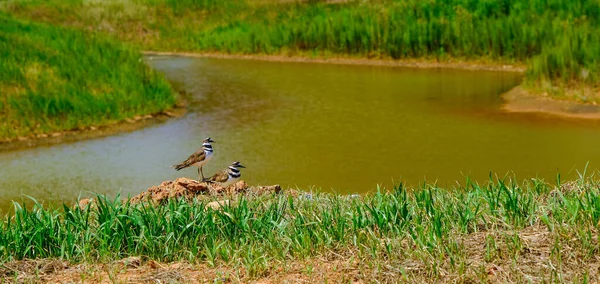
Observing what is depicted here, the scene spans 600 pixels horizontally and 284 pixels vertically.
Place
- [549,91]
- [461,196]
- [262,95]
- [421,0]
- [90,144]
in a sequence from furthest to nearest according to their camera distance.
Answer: [421,0]
[262,95]
[549,91]
[90,144]
[461,196]

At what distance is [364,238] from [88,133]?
9.76m

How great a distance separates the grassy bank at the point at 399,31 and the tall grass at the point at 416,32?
27 millimetres

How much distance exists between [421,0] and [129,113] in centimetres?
1255

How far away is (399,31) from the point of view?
2294 centimetres

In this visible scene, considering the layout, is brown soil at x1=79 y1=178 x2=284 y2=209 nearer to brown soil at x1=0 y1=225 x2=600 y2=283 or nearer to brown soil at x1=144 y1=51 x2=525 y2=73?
brown soil at x1=0 y1=225 x2=600 y2=283

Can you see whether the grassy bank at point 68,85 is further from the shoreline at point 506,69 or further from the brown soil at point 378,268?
the brown soil at point 378,268

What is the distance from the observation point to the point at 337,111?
15.3 metres

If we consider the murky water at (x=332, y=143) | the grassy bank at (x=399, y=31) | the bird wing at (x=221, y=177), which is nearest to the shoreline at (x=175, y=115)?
the murky water at (x=332, y=143)

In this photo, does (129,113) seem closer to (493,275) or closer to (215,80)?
(215,80)

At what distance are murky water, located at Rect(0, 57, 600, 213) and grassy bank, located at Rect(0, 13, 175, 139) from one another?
94 centimetres

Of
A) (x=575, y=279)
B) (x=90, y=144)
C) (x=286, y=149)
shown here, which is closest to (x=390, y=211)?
(x=575, y=279)

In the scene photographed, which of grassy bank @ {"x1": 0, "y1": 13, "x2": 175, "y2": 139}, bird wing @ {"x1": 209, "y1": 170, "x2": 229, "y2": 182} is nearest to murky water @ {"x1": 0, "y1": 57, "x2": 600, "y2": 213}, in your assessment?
grassy bank @ {"x1": 0, "y1": 13, "x2": 175, "y2": 139}

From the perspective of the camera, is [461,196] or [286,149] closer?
[461,196]

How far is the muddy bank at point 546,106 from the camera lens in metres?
14.6
